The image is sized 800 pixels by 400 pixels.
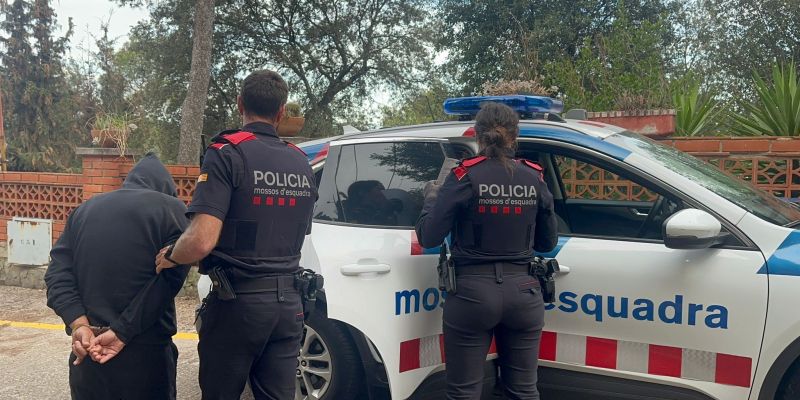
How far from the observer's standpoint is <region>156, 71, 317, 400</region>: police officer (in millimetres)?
2363

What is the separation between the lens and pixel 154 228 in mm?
2533

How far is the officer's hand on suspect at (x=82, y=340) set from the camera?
2406 millimetres

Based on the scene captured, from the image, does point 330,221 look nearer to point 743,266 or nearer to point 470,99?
point 470,99

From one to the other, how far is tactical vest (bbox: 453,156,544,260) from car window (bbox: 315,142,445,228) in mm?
621

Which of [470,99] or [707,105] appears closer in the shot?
[470,99]

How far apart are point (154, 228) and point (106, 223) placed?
0.17 m

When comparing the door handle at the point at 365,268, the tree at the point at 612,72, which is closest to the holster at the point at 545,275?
the door handle at the point at 365,268

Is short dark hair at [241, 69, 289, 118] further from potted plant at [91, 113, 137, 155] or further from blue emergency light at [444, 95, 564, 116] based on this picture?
potted plant at [91, 113, 137, 155]

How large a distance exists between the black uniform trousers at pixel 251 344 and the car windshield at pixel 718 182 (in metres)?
1.80

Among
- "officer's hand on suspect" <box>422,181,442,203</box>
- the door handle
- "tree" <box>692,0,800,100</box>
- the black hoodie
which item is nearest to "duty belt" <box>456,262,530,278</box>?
"officer's hand on suspect" <box>422,181,442,203</box>

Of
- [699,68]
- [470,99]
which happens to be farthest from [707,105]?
[699,68]

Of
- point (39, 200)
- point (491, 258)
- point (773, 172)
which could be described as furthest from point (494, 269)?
point (39, 200)

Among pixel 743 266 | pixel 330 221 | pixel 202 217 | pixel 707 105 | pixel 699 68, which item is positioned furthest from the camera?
pixel 699 68

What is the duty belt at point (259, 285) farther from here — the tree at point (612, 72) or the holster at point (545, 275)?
the tree at point (612, 72)
